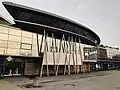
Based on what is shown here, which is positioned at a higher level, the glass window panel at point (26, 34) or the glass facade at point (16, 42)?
the glass window panel at point (26, 34)

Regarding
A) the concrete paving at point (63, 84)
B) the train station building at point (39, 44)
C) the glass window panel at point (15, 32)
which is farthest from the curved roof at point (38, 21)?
the concrete paving at point (63, 84)

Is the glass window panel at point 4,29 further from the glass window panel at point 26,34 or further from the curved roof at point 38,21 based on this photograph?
the curved roof at point 38,21

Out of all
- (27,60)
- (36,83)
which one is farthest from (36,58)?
(36,83)

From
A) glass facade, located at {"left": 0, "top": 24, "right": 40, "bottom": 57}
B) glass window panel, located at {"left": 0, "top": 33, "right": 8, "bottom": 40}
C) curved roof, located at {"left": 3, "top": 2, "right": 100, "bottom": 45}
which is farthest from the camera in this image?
curved roof, located at {"left": 3, "top": 2, "right": 100, "bottom": 45}

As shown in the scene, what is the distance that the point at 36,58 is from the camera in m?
24.2

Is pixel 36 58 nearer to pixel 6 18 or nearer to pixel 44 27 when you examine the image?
pixel 44 27

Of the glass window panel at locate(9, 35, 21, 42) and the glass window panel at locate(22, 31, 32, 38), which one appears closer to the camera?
the glass window panel at locate(9, 35, 21, 42)

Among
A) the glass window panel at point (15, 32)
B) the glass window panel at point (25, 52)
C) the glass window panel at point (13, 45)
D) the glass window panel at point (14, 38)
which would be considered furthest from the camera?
the glass window panel at point (25, 52)

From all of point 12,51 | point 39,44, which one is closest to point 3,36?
point 12,51

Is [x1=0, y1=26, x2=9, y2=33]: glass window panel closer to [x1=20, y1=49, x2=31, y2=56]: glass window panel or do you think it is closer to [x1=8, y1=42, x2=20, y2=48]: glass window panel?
[x1=8, y1=42, x2=20, y2=48]: glass window panel

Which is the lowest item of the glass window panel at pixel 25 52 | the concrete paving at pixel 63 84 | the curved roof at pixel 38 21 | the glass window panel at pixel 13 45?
the concrete paving at pixel 63 84

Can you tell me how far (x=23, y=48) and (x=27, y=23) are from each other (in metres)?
4.69

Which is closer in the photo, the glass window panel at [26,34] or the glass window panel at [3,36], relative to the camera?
the glass window panel at [3,36]

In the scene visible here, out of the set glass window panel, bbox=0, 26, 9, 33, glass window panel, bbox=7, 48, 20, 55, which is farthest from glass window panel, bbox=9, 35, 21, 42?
glass window panel, bbox=7, 48, 20, 55
